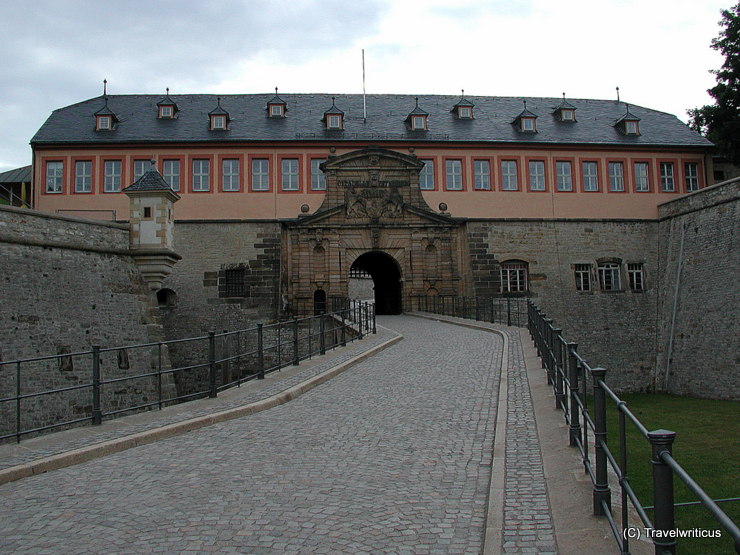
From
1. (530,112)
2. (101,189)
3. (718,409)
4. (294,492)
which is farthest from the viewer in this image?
(530,112)

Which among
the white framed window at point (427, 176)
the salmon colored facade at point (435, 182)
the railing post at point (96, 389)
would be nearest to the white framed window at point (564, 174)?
the salmon colored facade at point (435, 182)

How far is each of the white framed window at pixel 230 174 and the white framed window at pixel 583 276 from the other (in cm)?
1709

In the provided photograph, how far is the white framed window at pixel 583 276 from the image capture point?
1344 inches

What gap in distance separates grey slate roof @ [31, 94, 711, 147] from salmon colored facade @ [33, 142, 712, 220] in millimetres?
500

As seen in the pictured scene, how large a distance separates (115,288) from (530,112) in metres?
24.1

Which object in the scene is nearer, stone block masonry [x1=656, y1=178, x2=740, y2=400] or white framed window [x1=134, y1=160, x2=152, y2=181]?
stone block masonry [x1=656, y1=178, x2=740, y2=400]

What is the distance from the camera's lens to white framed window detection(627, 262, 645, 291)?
34.2 meters

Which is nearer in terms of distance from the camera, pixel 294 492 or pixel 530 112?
pixel 294 492

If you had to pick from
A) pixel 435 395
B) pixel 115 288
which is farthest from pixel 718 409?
pixel 115 288

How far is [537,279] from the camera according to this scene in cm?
3400

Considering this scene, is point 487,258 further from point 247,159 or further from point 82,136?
point 82,136

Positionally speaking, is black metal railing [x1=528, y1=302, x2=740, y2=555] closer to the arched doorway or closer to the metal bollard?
the metal bollard

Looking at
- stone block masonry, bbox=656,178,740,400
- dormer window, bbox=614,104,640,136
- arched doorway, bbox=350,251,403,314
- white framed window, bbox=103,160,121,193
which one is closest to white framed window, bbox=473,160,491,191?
arched doorway, bbox=350,251,403,314

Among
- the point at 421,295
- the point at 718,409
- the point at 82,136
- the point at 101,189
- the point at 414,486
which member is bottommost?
the point at 718,409
